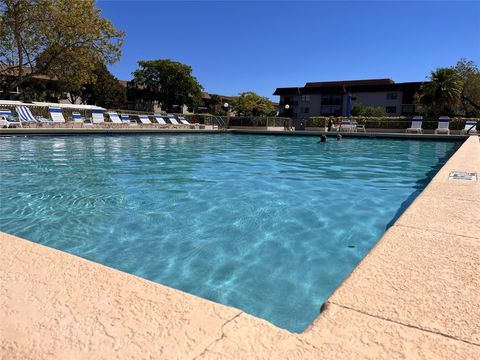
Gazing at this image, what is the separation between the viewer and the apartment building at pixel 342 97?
164ft

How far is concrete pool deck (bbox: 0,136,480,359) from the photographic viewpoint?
133cm

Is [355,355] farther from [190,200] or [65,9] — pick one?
[65,9]

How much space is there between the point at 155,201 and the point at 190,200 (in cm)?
55

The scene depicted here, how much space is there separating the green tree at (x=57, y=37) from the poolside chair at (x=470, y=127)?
81.4 feet

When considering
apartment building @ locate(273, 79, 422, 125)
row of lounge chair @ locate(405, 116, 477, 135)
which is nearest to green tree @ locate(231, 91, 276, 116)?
apartment building @ locate(273, 79, 422, 125)

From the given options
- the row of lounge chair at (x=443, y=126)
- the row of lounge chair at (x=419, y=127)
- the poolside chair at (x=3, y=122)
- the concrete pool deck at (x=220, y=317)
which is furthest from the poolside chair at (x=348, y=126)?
the concrete pool deck at (x=220, y=317)

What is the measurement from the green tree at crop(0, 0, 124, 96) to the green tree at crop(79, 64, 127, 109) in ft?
65.8

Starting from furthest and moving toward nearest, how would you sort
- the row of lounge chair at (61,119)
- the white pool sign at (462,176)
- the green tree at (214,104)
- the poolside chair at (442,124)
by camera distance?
the green tree at (214,104), the poolside chair at (442,124), the row of lounge chair at (61,119), the white pool sign at (462,176)

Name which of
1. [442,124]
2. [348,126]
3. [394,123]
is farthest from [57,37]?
[442,124]

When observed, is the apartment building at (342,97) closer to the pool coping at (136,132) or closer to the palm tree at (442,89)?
the palm tree at (442,89)

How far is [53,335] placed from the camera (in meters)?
1.42

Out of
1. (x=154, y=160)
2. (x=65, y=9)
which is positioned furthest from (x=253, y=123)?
(x=154, y=160)

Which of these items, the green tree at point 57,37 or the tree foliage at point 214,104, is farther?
the tree foliage at point 214,104

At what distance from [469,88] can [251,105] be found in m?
27.7
